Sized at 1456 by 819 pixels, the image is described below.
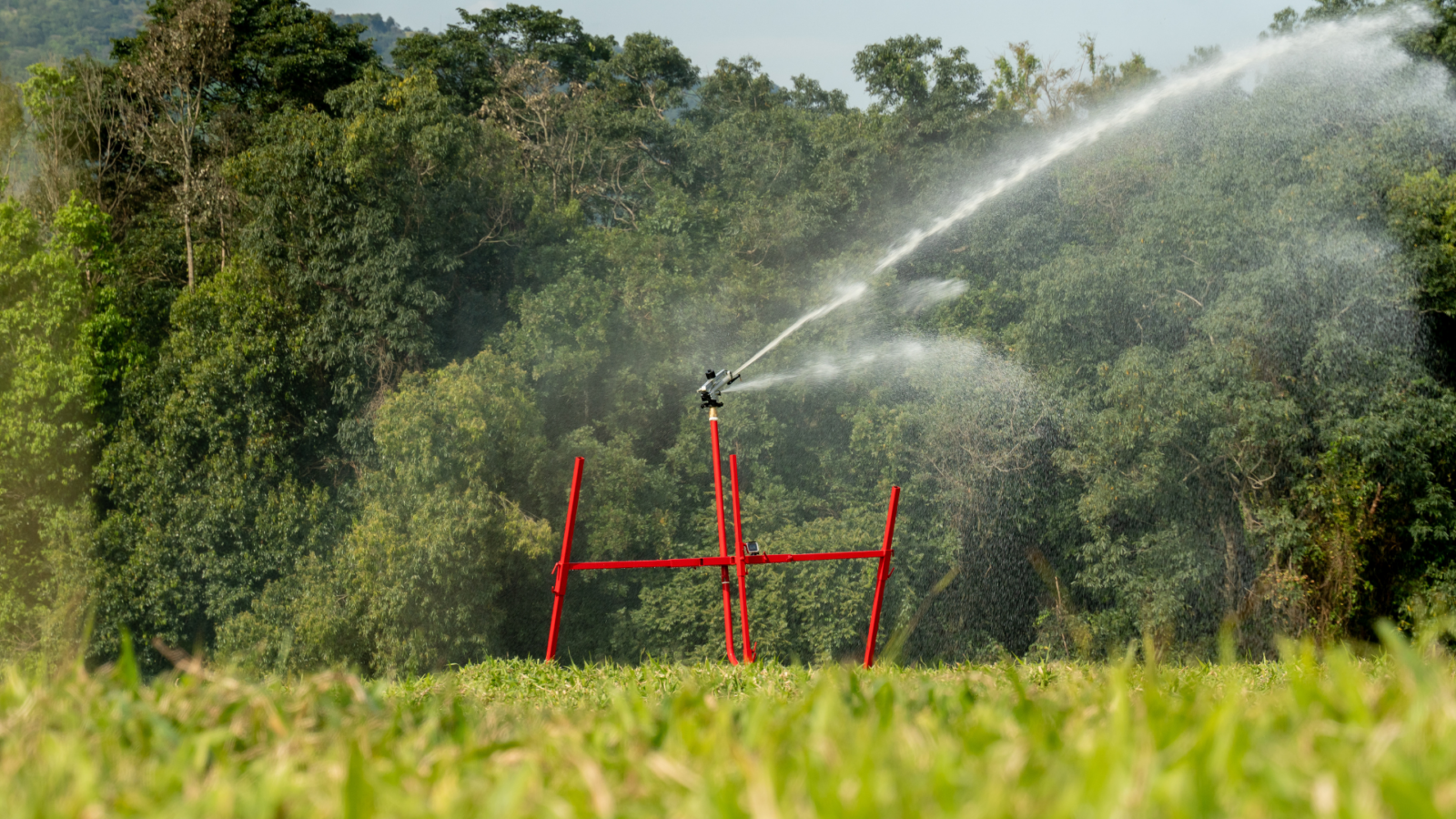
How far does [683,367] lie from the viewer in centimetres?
2136

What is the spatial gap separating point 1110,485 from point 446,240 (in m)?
12.0

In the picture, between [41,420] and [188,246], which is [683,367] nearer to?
[188,246]

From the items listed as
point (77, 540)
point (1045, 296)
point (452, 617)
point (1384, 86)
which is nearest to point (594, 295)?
point (452, 617)

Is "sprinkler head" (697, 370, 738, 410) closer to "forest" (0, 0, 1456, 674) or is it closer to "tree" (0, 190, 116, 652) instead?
"forest" (0, 0, 1456, 674)

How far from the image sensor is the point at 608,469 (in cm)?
1972

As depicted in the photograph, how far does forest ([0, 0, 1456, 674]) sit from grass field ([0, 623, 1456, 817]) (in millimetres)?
14864

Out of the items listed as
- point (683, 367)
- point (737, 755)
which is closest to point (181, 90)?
point (683, 367)

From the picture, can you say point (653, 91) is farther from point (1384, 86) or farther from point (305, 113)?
point (1384, 86)

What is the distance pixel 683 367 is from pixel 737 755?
20.3 m

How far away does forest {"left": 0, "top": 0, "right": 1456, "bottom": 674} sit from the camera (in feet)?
54.2

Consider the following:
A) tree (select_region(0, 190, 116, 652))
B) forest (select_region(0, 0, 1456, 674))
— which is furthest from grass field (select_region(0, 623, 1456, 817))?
tree (select_region(0, 190, 116, 652))

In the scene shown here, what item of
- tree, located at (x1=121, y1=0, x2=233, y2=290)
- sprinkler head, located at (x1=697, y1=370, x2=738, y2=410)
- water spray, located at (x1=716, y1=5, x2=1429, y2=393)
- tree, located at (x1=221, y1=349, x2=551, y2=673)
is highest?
tree, located at (x1=121, y1=0, x2=233, y2=290)

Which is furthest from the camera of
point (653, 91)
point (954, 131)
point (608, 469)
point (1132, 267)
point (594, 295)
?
point (653, 91)

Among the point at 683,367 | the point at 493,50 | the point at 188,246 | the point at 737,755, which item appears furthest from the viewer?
the point at 493,50
